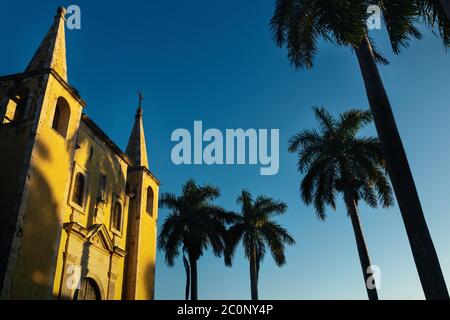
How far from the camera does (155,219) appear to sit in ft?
78.3

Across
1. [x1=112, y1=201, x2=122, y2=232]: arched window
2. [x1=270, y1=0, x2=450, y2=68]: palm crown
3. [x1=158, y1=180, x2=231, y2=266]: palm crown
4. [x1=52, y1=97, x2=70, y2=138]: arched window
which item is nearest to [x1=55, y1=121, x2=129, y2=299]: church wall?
[x1=112, y1=201, x2=122, y2=232]: arched window

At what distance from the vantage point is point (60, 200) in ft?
47.4

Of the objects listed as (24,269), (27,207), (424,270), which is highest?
(27,207)

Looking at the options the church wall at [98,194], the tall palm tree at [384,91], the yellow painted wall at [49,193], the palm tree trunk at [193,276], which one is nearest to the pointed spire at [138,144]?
the church wall at [98,194]

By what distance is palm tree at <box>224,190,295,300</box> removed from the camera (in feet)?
95.1

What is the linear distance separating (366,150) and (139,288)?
533 inches

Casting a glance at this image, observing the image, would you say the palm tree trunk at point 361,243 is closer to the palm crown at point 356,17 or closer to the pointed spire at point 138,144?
the palm crown at point 356,17

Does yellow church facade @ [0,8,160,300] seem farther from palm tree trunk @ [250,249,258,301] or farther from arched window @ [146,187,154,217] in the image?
palm tree trunk @ [250,249,258,301]

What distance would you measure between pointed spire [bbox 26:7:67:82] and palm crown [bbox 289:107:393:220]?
494 inches

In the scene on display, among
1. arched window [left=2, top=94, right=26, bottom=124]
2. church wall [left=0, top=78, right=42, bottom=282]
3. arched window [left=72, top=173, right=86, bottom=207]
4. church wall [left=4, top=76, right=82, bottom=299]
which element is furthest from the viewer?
arched window [left=72, top=173, right=86, bottom=207]

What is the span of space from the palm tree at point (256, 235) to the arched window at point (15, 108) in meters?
17.2

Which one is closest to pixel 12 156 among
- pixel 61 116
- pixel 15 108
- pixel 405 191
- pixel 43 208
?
pixel 43 208
